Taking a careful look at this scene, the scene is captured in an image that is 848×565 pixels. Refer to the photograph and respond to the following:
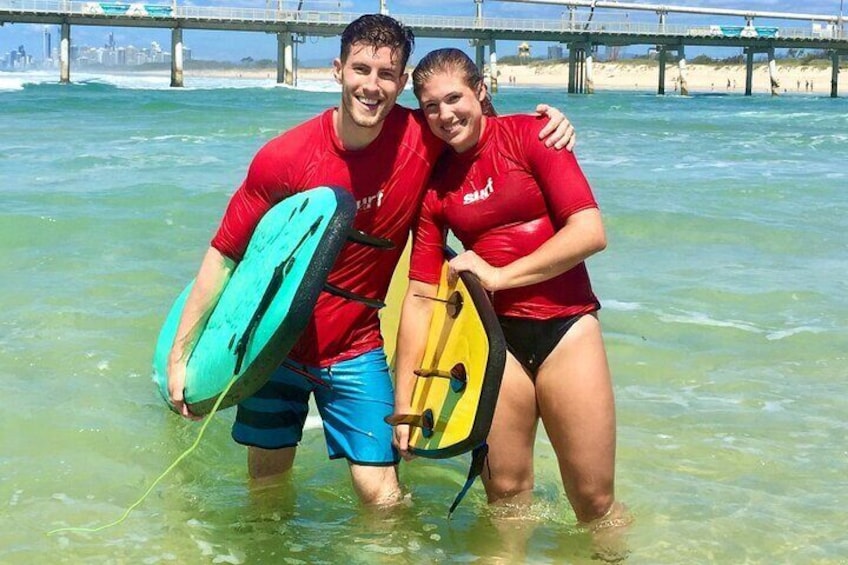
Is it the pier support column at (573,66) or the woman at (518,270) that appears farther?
the pier support column at (573,66)

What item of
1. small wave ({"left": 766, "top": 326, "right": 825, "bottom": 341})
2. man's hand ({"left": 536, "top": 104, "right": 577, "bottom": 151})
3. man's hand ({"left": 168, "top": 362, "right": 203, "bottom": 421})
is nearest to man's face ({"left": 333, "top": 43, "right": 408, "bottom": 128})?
man's hand ({"left": 536, "top": 104, "right": 577, "bottom": 151})

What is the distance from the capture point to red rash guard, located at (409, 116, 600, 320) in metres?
3.09

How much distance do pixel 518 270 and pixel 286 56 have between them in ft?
193

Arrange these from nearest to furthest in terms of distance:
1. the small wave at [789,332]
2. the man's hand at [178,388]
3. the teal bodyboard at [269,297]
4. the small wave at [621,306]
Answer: the teal bodyboard at [269,297], the man's hand at [178,388], the small wave at [789,332], the small wave at [621,306]

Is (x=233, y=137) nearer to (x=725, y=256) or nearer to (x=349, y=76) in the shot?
(x=725, y=256)

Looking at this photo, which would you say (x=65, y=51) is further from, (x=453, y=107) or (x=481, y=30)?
(x=453, y=107)

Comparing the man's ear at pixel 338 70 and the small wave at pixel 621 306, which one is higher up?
the man's ear at pixel 338 70

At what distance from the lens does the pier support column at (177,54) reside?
54125 millimetres

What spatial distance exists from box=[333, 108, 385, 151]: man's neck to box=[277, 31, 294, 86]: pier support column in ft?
182

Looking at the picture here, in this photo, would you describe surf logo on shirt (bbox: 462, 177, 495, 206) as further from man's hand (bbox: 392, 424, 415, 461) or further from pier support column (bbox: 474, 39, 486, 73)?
pier support column (bbox: 474, 39, 486, 73)

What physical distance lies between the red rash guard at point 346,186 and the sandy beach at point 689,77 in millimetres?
73071

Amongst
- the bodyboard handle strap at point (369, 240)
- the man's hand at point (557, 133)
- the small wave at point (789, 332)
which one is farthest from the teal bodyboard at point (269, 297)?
the small wave at point (789, 332)

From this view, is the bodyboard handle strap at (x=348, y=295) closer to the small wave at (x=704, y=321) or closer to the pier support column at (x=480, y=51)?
the small wave at (x=704, y=321)

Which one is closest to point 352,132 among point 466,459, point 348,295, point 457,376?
point 348,295
